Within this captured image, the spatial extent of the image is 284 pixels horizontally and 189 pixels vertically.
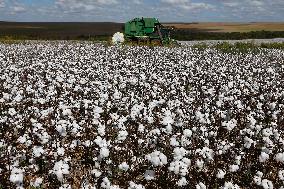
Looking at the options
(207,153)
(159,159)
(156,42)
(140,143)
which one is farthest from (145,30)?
(159,159)

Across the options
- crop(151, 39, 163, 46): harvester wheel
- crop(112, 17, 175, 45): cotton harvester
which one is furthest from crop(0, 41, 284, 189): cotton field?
crop(112, 17, 175, 45): cotton harvester

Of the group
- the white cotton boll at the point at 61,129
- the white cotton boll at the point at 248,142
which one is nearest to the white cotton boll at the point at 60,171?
the white cotton boll at the point at 61,129

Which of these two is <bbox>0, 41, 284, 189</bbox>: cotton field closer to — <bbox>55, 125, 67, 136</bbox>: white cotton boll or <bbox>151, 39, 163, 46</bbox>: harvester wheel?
<bbox>55, 125, 67, 136</bbox>: white cotton boll

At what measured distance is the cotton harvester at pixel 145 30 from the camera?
1961 inches

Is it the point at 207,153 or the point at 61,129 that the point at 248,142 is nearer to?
the point at 207,153

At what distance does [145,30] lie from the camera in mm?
51094

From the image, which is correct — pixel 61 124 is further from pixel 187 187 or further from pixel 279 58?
pixel 279 58

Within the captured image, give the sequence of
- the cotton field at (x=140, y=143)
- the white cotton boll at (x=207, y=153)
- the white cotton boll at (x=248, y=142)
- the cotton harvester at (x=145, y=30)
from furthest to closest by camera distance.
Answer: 1. the cotton harvester at (x=145, y=30)
2. the white cotton boll at (x=248, y=142)
3. the white cotton boll at (x=207, y=153)
4. the cotton field at (x=140, y=143)

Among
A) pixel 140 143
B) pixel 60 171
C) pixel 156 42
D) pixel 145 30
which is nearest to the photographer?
pixel 60 171

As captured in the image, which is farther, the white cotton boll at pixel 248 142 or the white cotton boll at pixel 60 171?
the white cotton boll at pixel 248 142

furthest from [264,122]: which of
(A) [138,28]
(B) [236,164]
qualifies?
(A) [138,28]

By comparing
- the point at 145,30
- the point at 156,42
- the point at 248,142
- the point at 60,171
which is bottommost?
the point at 156,42

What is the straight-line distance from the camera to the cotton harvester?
49.8 metres

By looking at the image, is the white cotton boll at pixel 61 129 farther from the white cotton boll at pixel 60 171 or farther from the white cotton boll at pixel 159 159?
the white cotton boll at pixel 159 159
